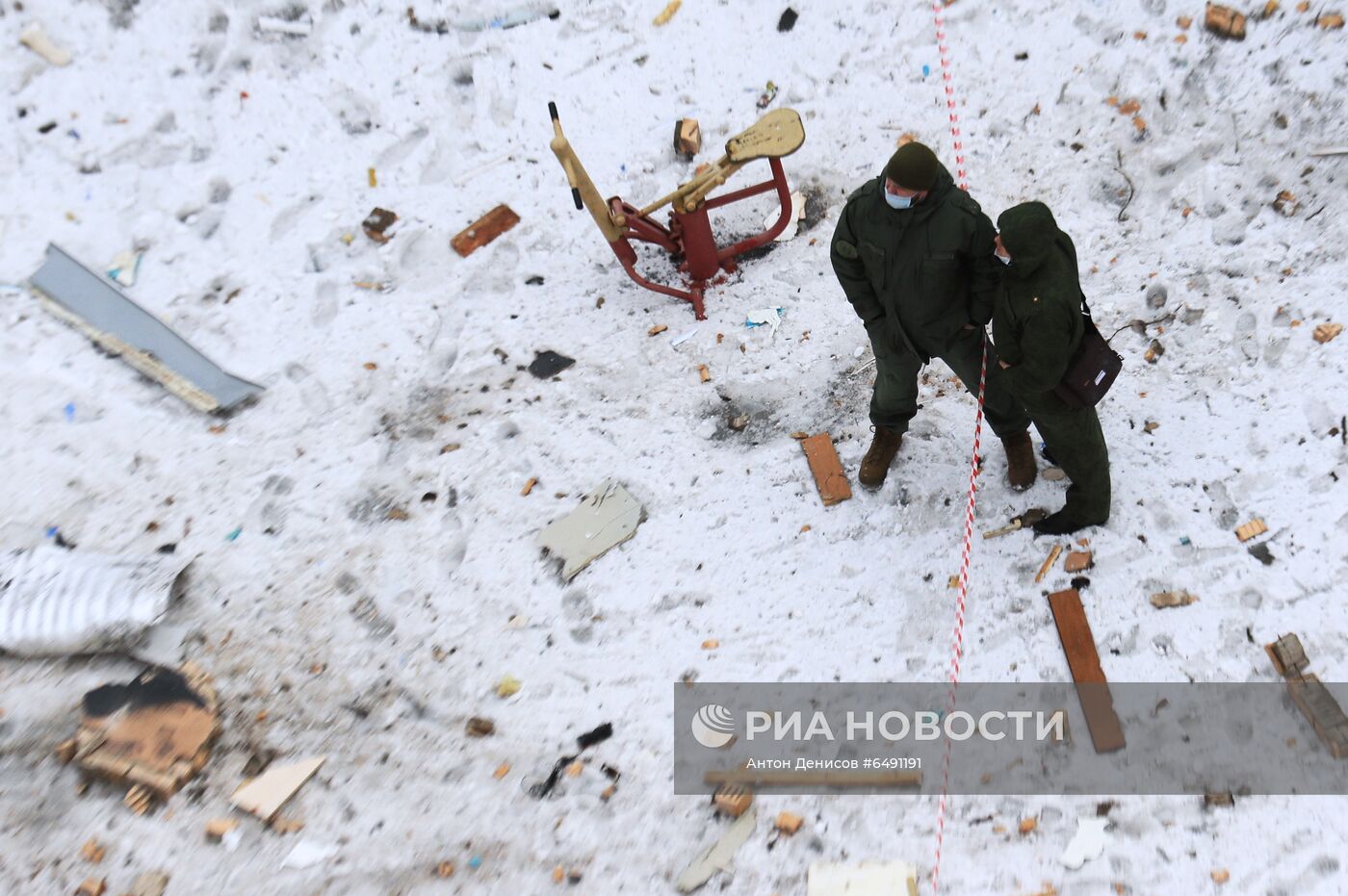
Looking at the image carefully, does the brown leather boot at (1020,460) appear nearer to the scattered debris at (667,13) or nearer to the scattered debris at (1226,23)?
the scattered debris at (1226,23)

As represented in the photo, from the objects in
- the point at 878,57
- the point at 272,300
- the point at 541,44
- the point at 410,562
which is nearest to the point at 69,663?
the point at 410,562

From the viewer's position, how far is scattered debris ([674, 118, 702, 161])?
5.64 metres

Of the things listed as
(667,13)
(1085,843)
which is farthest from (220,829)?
(667,13)

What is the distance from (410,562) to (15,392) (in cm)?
259

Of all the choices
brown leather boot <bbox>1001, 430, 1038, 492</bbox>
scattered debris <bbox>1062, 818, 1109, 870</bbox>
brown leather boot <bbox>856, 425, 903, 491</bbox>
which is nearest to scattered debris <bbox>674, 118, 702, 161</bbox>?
brown leather boot <bbox>856, 425, 903, 491</bbox>

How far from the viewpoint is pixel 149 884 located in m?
3.24

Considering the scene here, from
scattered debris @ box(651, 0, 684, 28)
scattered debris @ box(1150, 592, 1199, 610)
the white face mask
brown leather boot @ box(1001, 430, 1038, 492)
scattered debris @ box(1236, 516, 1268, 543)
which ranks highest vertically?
scattered debris @ box(651, 0, 684, 28)

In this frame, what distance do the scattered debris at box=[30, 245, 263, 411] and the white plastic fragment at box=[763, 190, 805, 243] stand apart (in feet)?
10.7

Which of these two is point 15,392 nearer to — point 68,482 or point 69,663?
point 68,482

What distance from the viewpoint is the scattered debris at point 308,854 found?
3.33 m

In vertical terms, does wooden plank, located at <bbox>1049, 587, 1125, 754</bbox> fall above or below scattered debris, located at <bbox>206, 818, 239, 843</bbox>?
below

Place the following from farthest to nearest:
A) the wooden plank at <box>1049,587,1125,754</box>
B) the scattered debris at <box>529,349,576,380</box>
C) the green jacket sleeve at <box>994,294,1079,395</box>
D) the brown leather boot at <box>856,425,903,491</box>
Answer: the scattered debris at <box>529,349,576,380</box>
the brown leather boot at <box>856,425,903,491</box>
the wooden plank at <box>1049,587,1125,754</box>
the green jacket sleeve at <box>994,294,1079,395</box>

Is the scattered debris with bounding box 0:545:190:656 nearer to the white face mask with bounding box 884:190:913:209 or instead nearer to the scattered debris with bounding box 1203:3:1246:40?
the white face mask with bounding box 884:190:913:209

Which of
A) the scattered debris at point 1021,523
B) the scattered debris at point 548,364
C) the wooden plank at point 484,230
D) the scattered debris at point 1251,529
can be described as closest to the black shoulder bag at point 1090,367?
the scattered debris at point 1021,523
